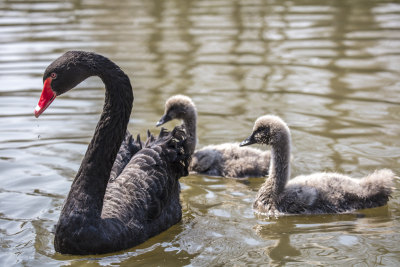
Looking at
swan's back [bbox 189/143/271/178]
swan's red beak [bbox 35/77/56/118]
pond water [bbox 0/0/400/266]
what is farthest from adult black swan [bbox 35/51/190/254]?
swan's back [bbox 189/143/271/178]

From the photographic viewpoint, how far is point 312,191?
4.56 m

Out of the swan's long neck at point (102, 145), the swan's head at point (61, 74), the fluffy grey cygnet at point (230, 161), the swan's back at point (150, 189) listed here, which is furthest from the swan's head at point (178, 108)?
the swan's head at point (61, 74)

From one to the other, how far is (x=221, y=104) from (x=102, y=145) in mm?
3064

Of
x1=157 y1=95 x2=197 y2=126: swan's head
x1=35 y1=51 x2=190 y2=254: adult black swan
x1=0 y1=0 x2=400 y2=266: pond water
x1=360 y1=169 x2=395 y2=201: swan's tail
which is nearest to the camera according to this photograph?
x1=35 y1=51 x2=190 y2=254: adult black swan

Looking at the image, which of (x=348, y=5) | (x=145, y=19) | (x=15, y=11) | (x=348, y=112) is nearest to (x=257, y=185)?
(x=348, y=112)

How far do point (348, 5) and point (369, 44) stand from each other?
116 inches

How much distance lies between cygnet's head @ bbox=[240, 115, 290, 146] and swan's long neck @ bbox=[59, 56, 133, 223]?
1201mm

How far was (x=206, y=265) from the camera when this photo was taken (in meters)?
3.76

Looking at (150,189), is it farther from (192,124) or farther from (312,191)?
(192,124)

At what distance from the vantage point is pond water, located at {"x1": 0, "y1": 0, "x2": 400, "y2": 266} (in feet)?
13.3

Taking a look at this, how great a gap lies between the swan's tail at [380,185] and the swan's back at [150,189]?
126cm

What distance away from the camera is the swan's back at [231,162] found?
5.40m

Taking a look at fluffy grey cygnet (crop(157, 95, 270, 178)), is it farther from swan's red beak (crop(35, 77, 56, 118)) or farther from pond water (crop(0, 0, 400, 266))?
swan's red beak (crop(35, 77, 56, 118))

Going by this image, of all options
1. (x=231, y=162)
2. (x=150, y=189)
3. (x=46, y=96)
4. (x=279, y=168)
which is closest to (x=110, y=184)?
(x=150, y=189)
